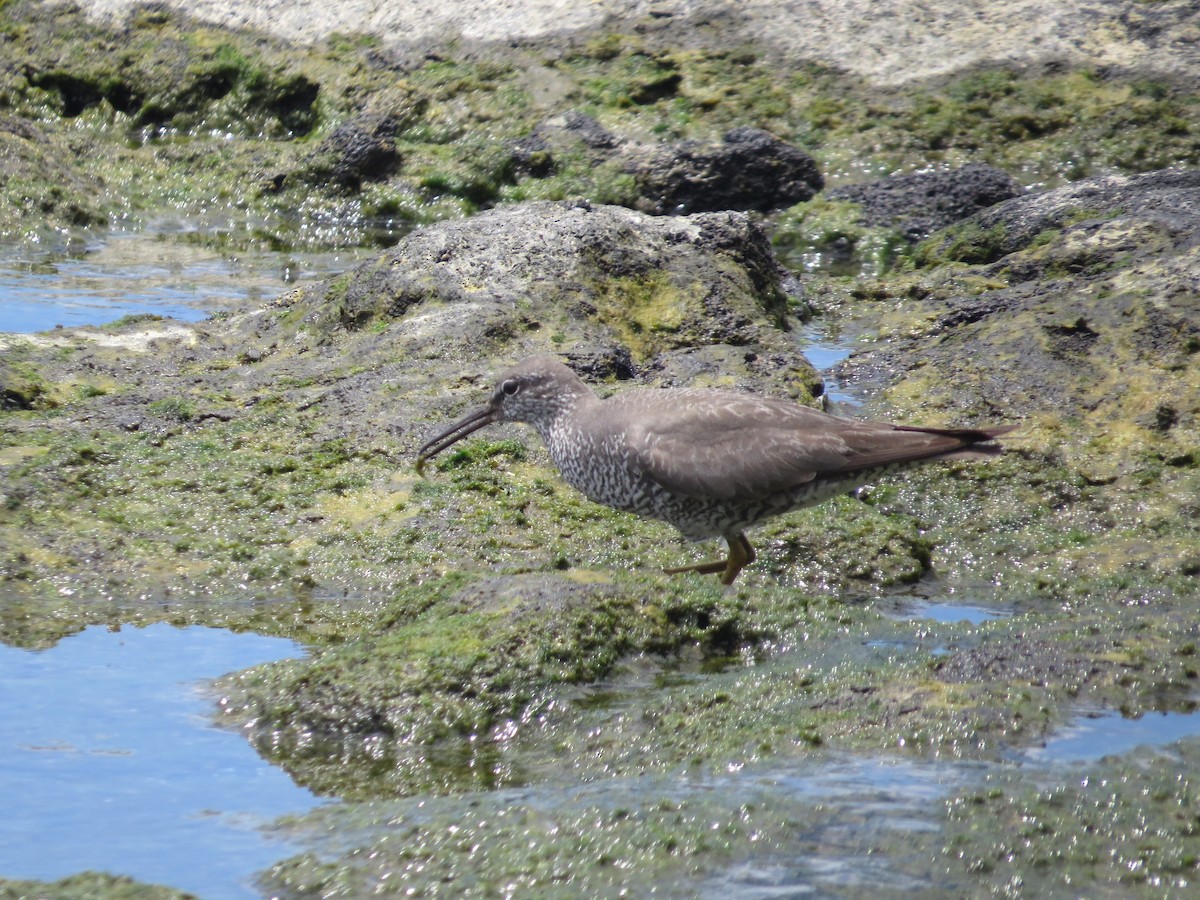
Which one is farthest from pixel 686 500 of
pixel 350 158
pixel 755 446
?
pixel 350 158

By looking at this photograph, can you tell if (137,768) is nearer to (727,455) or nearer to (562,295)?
(727,455)

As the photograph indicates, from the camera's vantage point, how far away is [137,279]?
11031 millimetres

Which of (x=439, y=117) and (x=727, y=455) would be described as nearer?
(x=727, y=455)

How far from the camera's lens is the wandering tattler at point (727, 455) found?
5.98 m

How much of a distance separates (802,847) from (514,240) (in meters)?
5.16

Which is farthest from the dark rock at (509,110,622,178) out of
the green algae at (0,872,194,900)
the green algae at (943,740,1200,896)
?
the green algae at (0,872,194,900)

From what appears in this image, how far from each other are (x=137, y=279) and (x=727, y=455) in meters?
6.58

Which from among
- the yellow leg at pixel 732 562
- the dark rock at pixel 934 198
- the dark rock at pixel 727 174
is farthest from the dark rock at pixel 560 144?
the yellow leg at pixel 732 562

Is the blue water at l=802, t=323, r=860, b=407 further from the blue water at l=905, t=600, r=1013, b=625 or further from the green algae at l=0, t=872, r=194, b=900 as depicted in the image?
the green algae at l=0, t=872, r=194, b=900

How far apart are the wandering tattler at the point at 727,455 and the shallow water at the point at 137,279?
4.51 metres

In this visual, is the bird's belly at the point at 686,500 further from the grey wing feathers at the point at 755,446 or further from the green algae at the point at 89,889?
the green algae at the point at 89,889

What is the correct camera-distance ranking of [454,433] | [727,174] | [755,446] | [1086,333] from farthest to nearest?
[727,174], [1086,333], [454,433], [755,446]

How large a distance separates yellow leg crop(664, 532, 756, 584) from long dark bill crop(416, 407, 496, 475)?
1169mm

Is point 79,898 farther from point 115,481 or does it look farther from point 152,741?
point 115,481
